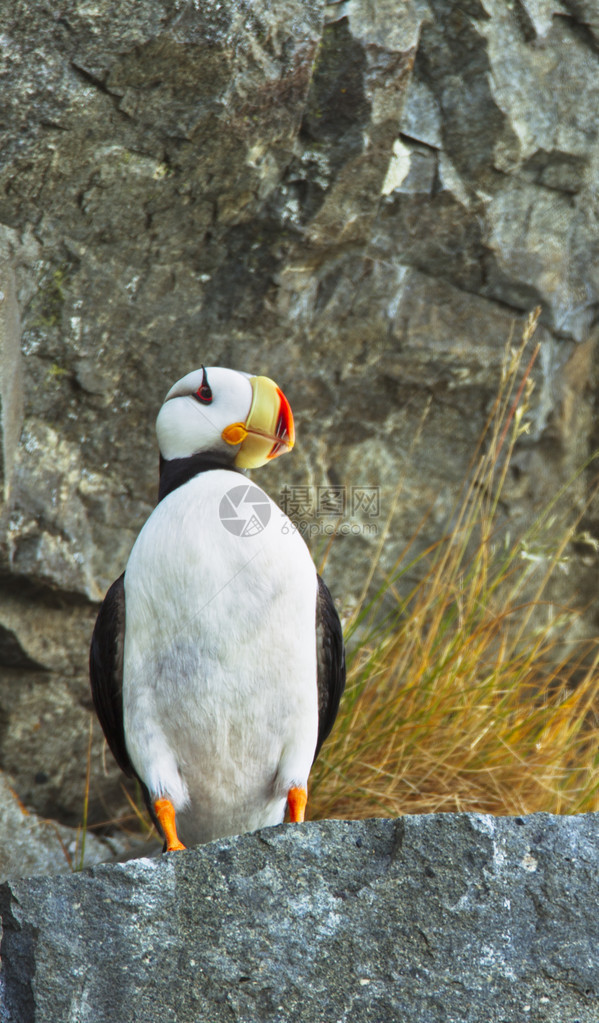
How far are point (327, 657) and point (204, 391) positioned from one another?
38.5 inches

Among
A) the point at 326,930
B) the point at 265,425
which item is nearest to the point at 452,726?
the point at 265,425

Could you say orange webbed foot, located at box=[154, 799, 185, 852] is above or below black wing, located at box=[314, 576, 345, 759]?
below

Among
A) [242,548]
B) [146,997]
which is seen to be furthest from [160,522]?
[146,997]

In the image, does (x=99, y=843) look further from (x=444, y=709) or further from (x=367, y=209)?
(x=367, y=209)

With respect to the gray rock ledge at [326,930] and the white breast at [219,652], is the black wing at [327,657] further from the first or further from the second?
the gray rock ledge at [326,930]

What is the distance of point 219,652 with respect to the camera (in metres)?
3.06

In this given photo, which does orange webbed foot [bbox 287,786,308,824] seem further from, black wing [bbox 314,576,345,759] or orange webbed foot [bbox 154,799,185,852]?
orange webbed foot [bbox 154,799,185,852]

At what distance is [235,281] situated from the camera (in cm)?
464

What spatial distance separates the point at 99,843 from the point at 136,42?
134 inches

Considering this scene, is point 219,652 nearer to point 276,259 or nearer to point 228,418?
point 228,418

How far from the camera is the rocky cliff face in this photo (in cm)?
399

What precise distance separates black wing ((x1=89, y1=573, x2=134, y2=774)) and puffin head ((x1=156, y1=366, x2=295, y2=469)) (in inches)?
20.6

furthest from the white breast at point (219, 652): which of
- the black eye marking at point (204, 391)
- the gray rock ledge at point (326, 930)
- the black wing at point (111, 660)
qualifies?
the gray rock ledge at point (326, 930)

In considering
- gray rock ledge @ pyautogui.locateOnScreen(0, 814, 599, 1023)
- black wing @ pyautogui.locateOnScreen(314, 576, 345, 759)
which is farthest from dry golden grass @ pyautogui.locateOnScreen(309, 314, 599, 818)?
gray rock ledge @ pyautogui.locateOnScreen(0, 814, 599, 1023)
